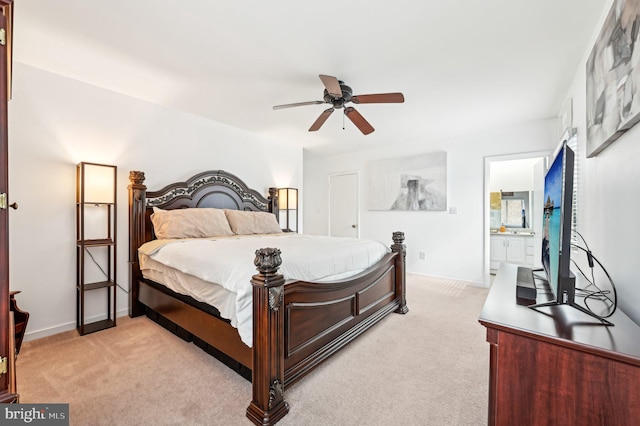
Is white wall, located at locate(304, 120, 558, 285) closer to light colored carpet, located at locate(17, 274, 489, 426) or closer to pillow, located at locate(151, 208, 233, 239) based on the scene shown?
light colored carpet, located at locate(17, 274, 489, 426)

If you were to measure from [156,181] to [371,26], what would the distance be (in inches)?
114

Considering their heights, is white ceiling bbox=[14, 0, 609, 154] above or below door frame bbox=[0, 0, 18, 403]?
above

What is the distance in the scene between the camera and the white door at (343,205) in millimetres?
5797

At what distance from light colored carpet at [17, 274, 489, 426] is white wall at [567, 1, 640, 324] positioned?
1.01m

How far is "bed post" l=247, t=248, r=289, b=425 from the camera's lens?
4.94 feet

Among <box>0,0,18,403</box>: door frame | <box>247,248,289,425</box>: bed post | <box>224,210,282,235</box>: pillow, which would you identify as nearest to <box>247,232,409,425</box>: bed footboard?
<box>247,248,289,425</box>: bed post

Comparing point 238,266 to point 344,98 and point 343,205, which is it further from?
point 343,205

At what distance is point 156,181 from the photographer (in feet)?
11.0

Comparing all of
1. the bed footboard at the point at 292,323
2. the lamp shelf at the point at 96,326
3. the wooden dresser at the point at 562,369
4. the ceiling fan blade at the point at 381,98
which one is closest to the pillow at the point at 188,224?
the lamp shelf at the point at 96,326

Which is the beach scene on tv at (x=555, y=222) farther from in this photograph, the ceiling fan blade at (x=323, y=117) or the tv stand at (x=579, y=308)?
the ceiling fan blade at (x=323, y=117)

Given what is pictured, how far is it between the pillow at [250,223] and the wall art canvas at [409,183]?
233cm

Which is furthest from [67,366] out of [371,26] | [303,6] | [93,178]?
[371,26]

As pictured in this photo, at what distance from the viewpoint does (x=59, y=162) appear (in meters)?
2.66

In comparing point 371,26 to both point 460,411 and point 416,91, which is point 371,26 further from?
point 460,411
